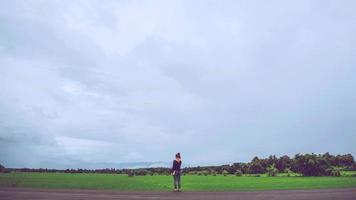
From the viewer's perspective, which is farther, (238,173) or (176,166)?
(238,173)

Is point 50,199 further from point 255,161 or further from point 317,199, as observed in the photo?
point 255,161

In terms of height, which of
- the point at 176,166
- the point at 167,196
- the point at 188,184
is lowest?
the point at 167,196

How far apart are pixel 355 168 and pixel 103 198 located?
57.8m

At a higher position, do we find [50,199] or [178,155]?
[178,155]

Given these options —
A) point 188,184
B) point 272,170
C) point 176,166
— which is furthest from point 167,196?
point 272,170

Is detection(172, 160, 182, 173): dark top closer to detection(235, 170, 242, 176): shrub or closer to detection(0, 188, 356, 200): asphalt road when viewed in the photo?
detection(0, 188, 356, 200): asphalt road

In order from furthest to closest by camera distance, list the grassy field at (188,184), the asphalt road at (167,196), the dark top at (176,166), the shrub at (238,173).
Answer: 1. the shrub at (238,173)
2. the grassy field at (188,184)
3. the dark top at (176,166)
4. the asphalt road at (167,196)

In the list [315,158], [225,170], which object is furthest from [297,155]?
[225,170]

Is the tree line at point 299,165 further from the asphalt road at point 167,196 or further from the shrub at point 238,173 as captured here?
the asphalt road at point 167,196

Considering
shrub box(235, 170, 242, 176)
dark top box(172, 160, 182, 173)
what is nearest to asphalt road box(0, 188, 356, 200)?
dark top box(172, 160, 182, 173)

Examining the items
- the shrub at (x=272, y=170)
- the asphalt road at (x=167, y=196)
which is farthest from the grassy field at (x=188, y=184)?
the shrub at (x=272, y=170)

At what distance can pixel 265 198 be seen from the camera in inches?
810

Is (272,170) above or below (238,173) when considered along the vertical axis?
above

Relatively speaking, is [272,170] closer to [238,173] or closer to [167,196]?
[238,173]
